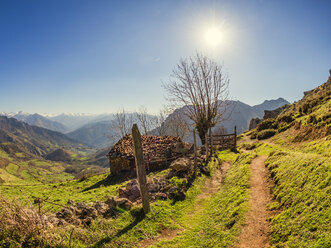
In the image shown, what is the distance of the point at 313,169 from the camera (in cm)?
650

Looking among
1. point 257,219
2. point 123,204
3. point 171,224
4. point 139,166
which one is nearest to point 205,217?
point 171,224

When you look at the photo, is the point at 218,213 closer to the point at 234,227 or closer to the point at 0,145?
the point at 234,227

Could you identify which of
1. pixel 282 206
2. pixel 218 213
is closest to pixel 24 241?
pixel 218 213

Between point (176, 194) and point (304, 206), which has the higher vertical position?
point (304, 206)

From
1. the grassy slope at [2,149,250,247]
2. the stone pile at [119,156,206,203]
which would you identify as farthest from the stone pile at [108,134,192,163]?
the grassy slope at [2,149,250,247]

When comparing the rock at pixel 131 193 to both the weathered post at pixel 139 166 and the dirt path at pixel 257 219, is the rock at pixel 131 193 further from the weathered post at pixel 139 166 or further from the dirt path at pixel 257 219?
the dirt path at pixel 257 219

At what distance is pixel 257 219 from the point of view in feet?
21.3

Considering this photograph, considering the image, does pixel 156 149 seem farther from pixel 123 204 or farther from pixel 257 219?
pixel 257 219

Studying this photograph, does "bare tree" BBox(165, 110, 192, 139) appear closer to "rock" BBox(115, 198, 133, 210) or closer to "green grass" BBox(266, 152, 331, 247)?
"rock" BBox(115, 198, 133, 210)

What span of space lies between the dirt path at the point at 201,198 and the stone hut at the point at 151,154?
5.07 meters

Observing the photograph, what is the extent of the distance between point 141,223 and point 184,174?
6.31 meters

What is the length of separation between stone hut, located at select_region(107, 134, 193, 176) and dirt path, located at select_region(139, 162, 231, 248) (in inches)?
200

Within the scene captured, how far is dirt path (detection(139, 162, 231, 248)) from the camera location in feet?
20.1

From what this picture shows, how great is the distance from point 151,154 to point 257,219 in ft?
46.7
